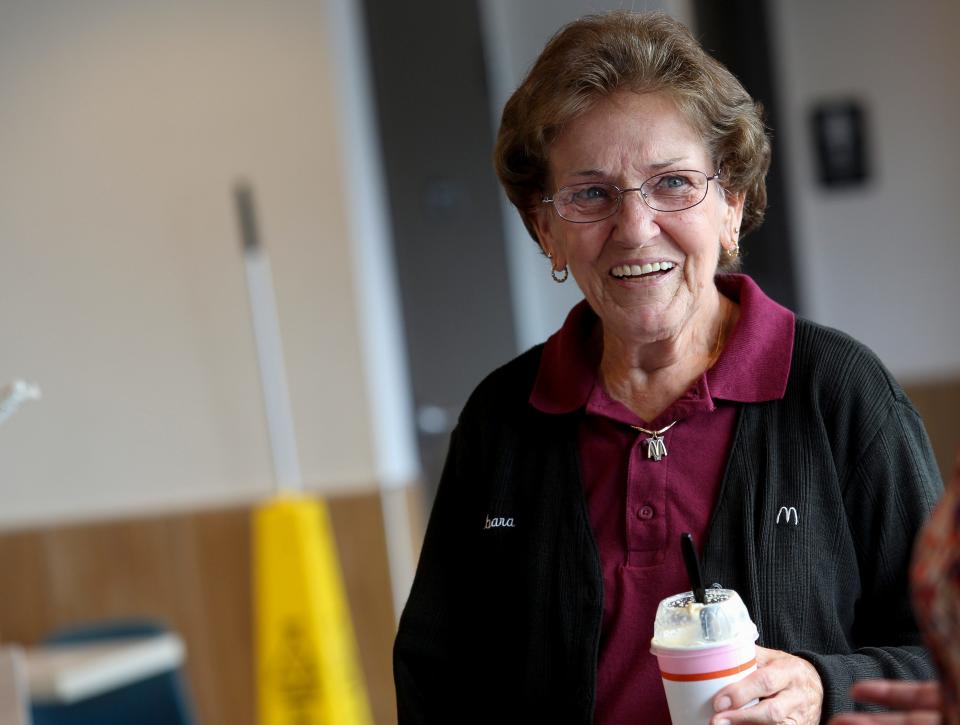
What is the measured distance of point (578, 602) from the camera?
155cm

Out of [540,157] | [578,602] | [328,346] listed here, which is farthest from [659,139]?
[328,346]

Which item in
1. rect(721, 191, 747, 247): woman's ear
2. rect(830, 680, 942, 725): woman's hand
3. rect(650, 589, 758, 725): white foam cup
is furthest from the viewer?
rect(721, 191, 747, 247): woman's ear

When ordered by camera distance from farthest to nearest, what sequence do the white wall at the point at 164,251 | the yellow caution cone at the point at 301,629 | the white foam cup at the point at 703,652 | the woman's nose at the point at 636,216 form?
the white wall at the point at 164,251, the yellow caution cone at the point at 301,629, the woman's nose at the point at 636,216, the white foam cup at the point at 703,652

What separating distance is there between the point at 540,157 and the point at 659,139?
171 mm

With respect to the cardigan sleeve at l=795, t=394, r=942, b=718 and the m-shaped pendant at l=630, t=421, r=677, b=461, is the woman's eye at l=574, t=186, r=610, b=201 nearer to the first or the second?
Answer: the m-shaped pendant at l=630, t=421, r=677, b=461

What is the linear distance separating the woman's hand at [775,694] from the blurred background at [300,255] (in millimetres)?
2945

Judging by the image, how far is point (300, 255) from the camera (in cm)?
430

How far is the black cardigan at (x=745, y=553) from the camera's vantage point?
1478 millimetres

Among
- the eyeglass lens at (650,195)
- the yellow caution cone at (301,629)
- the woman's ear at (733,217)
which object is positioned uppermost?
the eyeglass lens at (650,195)

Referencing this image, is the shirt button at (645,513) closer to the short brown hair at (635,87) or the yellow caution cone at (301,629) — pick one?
the short brown hair at (635,87)

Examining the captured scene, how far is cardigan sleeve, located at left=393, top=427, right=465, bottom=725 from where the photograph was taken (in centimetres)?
169

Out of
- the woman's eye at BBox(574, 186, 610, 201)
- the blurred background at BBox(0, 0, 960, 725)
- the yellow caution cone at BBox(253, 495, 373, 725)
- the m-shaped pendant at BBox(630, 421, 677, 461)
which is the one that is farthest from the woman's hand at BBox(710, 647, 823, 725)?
the blurred background at BBox(0, 0, 960, 725)

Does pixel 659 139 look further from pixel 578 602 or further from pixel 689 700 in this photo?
pixel 689 700

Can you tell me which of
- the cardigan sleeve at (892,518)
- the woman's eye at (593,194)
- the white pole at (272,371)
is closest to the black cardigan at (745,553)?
the cardigan sleeve at (892,518)
